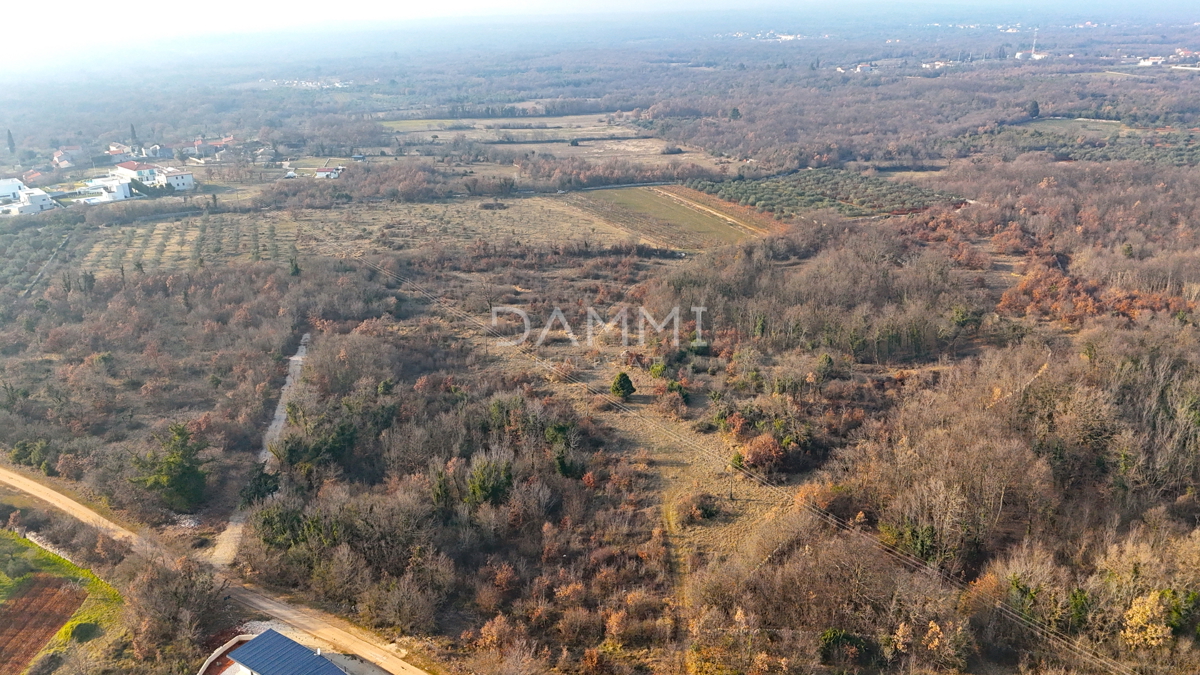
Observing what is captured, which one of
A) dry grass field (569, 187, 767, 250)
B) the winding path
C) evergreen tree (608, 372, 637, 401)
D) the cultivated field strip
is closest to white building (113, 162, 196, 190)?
dry grass field (569, 187, 767, 250)

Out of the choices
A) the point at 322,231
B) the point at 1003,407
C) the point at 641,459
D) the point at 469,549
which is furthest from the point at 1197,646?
the point at 322,231

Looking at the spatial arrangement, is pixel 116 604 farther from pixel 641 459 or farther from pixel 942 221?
pixel 942 221

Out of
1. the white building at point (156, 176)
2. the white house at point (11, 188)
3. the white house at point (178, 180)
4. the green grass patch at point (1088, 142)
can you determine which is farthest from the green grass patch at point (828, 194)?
the white house at point (11, 188)

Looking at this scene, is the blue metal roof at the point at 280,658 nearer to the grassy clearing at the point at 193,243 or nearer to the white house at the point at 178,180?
the grassy clearing at the point at 193,243

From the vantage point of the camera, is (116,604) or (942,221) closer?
(116,604)

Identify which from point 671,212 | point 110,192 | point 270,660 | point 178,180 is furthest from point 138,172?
point 270,660
